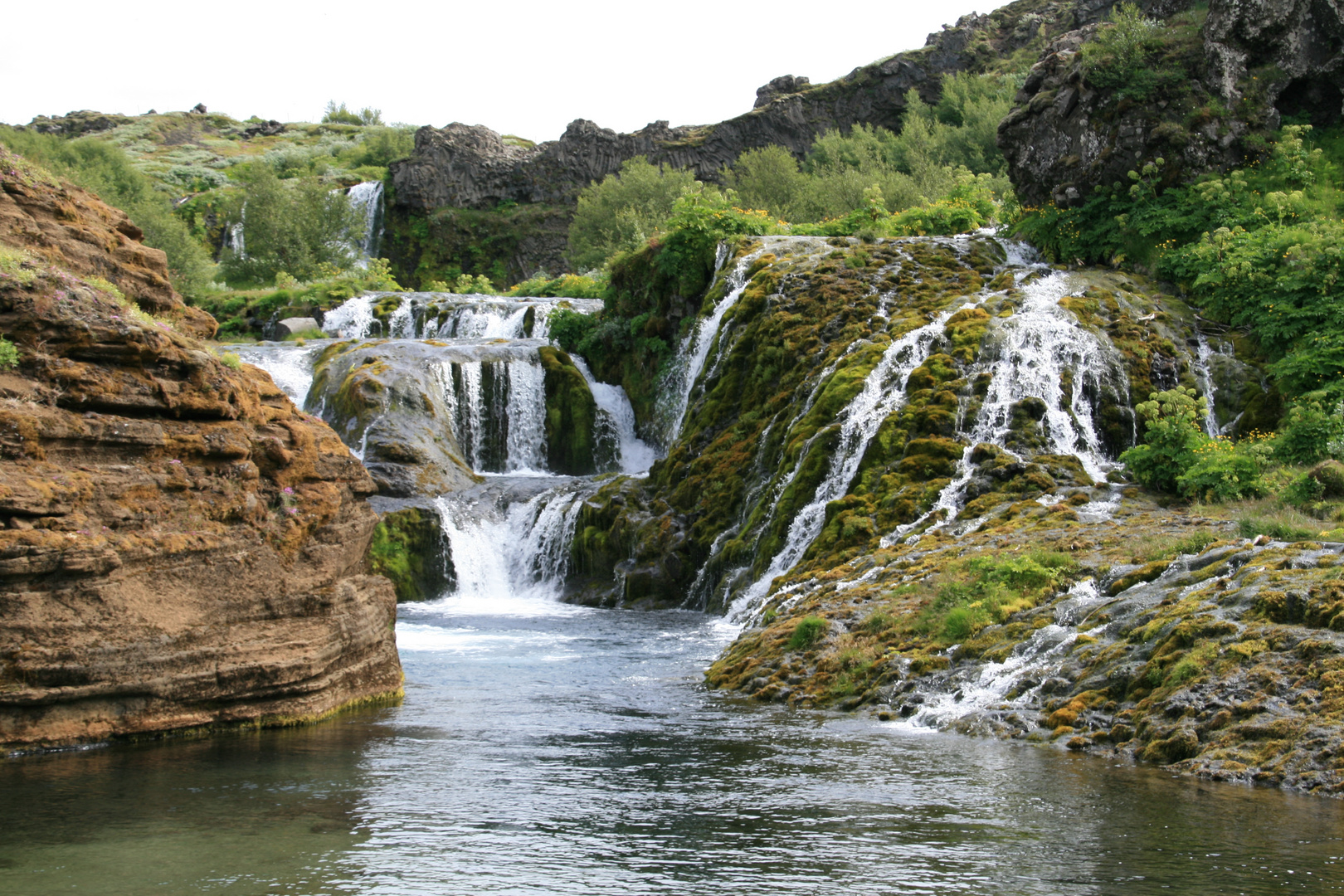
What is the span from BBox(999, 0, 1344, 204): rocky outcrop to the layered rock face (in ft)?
69.0

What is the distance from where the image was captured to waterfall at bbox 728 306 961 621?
17859 millimetres

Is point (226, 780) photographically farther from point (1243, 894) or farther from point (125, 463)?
point (1243, 894)

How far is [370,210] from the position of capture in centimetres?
6303

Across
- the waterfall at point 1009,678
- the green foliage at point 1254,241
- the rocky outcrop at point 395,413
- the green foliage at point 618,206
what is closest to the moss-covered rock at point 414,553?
the rocky outcrop at point 395,413

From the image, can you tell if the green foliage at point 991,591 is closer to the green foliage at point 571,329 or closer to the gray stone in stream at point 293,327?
the green foliage at point 571,329

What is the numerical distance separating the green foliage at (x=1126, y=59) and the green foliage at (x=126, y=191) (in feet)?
110

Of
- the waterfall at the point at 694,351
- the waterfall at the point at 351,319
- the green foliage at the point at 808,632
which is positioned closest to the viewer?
the green foliage at the point at 808,632

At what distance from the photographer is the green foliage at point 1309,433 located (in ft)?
48.4

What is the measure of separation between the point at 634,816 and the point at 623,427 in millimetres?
24582

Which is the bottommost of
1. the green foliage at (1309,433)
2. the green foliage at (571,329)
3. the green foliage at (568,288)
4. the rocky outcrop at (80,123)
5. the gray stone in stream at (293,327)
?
the green foliage at (1309,433)

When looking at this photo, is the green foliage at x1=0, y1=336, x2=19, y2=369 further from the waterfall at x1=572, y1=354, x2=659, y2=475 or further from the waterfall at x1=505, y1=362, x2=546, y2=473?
the waterfall at x1=572, y1=354, x2=659, y2=475

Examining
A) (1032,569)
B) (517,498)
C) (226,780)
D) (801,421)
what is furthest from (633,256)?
(226,780)

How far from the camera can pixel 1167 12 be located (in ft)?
92.6

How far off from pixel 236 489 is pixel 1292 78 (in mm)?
24699
